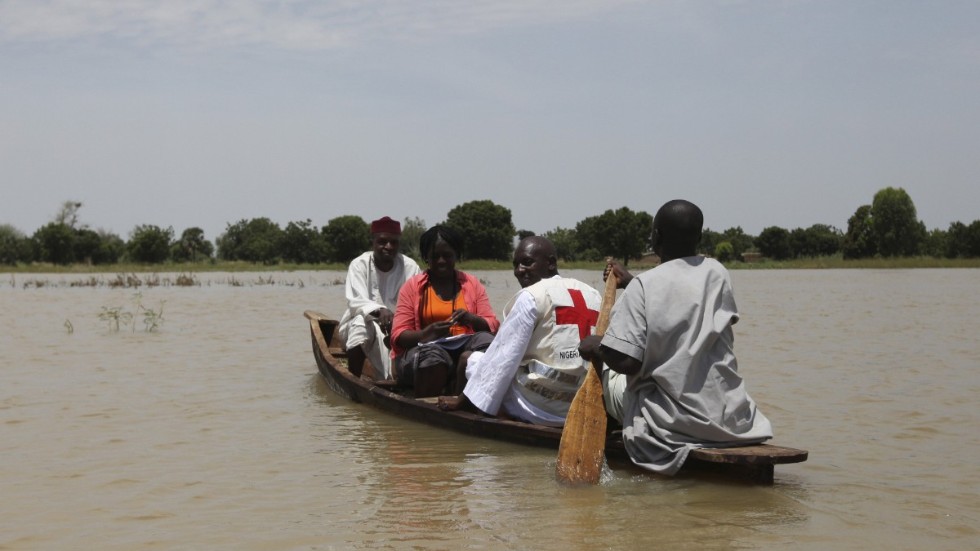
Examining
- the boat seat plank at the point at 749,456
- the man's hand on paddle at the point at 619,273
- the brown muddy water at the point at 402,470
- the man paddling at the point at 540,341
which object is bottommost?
the brown muddy water at the point at 402,470

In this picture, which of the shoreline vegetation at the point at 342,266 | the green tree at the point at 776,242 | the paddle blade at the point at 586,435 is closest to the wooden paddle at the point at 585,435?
the paddle blade at the point at 586,435

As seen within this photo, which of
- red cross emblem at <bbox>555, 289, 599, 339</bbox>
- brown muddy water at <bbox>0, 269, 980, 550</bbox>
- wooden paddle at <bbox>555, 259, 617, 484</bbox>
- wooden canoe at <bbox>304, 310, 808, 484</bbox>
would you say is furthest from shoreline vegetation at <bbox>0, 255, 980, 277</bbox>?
wooden paddle at <bbox>555, 259, 617, 484</bbox>

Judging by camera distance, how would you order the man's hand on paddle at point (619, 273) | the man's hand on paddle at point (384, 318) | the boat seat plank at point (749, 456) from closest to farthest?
1. the boat seat plank at point (749, 456)
2. the man's hand on paddle at point (619, 273)
3. the man's hand on paddle at point (384, 318)

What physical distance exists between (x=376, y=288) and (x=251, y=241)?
74.6m

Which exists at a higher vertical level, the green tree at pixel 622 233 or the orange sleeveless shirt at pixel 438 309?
the green tree at pixel 622 233

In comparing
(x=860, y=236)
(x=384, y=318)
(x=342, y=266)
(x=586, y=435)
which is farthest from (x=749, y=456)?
(x=860, y=236)

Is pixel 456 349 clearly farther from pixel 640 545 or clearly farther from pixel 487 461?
pixel 640 545

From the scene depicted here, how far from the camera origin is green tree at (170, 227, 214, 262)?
62062 millimetres

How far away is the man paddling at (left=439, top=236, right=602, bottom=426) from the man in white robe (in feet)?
7.14

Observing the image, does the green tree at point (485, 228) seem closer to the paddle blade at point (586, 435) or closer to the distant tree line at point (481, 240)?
the distant tree line at point (481, 240)

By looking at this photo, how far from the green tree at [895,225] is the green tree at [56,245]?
48.2 metres

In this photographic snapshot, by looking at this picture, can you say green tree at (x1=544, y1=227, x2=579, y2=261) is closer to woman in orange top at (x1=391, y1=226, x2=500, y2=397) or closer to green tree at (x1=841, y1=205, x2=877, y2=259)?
green tree at (x1=841, y1=205, x2=877, y2=259)

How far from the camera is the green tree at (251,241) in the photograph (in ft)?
239

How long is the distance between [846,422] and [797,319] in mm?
8863
